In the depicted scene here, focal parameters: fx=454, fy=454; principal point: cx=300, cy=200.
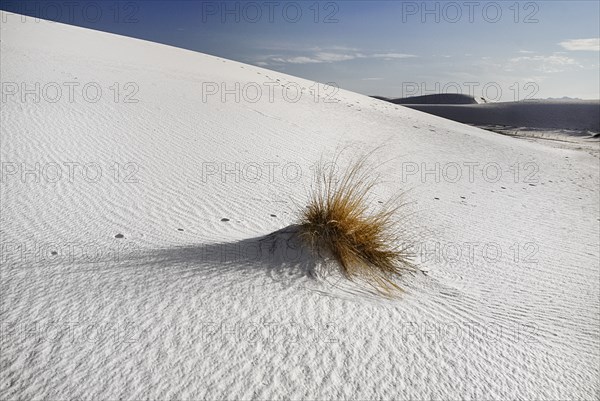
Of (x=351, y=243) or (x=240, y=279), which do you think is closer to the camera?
(x=240, y=279)

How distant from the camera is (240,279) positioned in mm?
2021

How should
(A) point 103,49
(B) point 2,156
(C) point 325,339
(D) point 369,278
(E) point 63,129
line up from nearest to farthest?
(C) point 325,339 → (D) point 369,278 → (B) point 2,156 → (E) point 63,129 → (A) point 103,49

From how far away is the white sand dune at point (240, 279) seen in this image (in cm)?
149

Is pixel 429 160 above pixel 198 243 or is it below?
above

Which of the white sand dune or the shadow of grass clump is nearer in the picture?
the white sand dune

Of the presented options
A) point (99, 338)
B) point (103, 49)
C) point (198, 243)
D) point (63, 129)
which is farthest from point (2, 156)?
point (103, 49)

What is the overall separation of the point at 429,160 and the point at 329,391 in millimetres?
5628

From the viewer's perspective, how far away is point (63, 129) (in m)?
4.82

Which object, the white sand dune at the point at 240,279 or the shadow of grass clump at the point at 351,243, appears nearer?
the white sand dune at the point at 240,279

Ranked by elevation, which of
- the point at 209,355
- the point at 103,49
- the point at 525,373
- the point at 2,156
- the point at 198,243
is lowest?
the point at 525,373

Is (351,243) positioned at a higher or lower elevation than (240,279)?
higher

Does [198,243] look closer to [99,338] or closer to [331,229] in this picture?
[331,229]

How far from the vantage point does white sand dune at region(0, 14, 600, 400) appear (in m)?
1.49

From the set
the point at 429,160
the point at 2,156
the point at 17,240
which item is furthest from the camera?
the point at 429,160
